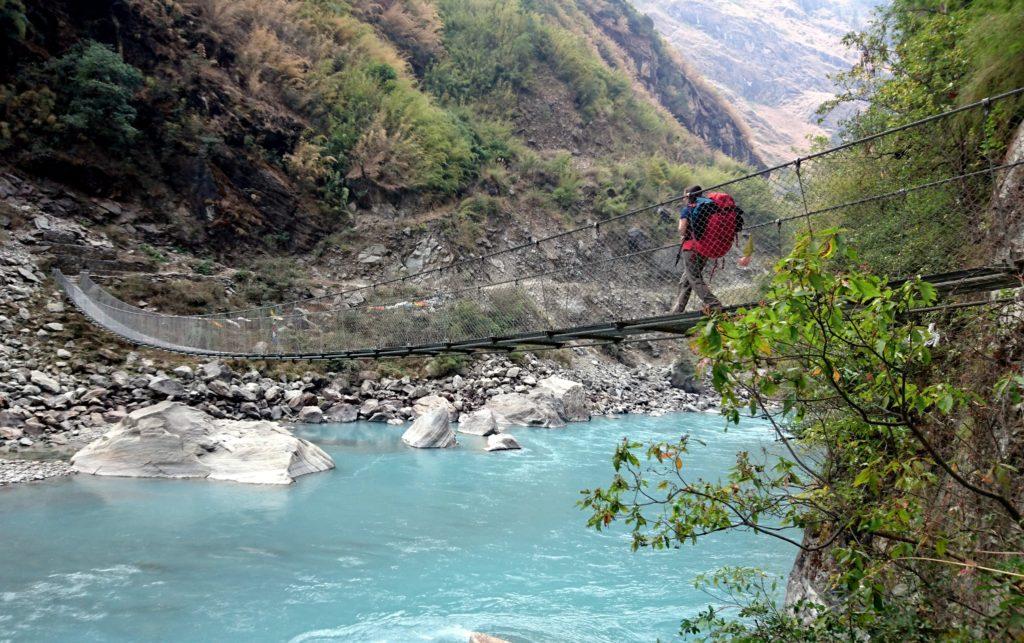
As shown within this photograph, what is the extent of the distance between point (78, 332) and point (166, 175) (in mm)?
5141

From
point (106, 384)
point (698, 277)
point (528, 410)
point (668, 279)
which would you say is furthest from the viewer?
point (528, 410)

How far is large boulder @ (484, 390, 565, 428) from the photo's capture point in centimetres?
1043

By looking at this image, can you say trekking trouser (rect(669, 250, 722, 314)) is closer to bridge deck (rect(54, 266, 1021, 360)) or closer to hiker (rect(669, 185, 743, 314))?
hiker (rect(669, 185, 743, 314))

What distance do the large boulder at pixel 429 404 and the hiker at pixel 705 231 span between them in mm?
7354

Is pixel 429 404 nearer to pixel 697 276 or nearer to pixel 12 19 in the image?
pixel 697 276

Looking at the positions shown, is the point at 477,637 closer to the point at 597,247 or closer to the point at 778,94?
the point at 597,247

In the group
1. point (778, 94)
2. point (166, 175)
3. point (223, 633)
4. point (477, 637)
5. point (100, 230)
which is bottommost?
point (223, 633)

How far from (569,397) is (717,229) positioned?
8383mm

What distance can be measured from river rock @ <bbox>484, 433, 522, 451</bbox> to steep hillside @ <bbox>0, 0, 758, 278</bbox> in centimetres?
783

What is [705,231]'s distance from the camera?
3.15 meters

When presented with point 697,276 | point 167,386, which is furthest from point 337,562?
point 167,386

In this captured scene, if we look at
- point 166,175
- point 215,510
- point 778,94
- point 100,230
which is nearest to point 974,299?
point 215,510

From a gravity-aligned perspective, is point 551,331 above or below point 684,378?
below

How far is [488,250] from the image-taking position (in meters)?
17.2
